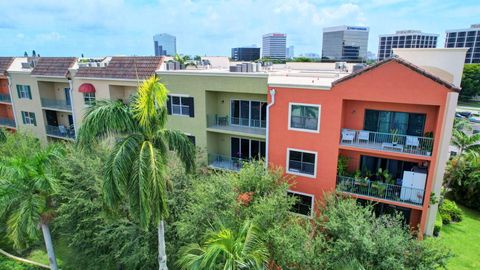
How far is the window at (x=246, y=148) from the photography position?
21859 millimetres

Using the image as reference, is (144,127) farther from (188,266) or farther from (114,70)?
(114,70)

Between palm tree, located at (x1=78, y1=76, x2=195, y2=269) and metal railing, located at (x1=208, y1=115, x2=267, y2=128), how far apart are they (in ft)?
33.8

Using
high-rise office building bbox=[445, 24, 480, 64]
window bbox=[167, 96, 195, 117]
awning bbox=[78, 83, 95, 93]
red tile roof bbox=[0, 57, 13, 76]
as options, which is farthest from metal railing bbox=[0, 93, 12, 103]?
high-rise office building bbox=[445, 24, 480, 64]

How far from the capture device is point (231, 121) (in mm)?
22312

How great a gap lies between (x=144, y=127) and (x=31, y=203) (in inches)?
350

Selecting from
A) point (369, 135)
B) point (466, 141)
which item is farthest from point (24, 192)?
point (466, 141)

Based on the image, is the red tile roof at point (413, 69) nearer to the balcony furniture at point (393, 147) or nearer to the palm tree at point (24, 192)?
the balcony furniture at point (393, 147)

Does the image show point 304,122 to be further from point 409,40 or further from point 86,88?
point 409,40

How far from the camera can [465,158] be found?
80.5 feet

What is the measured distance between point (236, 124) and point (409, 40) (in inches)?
5062

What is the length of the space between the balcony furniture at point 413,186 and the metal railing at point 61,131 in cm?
2932

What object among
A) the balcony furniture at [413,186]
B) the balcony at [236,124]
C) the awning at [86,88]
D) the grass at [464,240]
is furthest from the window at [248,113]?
the grass at [464,240]

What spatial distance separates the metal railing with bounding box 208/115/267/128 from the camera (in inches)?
852

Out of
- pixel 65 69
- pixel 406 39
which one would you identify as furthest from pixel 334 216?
pixel 406 39
